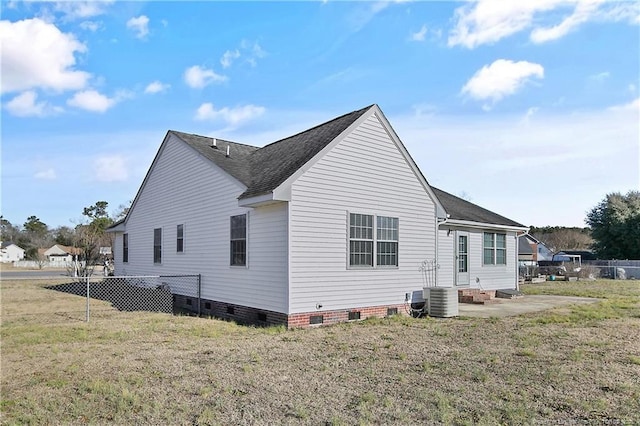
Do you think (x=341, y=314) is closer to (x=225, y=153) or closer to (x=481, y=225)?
(x=225, y=153)

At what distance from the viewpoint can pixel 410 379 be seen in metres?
6.41

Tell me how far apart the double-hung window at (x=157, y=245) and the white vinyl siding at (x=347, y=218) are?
328 inches

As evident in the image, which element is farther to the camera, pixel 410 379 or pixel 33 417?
pixel 410 379

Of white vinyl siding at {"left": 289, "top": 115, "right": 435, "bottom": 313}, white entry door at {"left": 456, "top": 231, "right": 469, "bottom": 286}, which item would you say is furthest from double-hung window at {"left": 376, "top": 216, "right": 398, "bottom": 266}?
white entry door at {"left": 456, "top": 231, "right": 469, "bottom": 286}

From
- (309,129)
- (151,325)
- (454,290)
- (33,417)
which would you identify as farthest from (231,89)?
(33,417)

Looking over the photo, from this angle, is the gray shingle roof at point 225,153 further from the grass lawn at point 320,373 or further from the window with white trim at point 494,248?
the window with white trim at point 494,248

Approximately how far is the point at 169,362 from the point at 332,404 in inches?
126

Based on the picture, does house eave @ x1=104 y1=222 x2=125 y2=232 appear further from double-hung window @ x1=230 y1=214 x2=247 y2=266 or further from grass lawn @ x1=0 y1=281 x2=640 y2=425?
double-hung window @ x1=230 y1=214 x2=247 y2=266

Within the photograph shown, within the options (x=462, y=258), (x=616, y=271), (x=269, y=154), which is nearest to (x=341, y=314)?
(x=269, y=154)

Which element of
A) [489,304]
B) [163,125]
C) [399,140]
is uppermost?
[163,125]

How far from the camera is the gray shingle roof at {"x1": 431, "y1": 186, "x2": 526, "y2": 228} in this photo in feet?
54.6

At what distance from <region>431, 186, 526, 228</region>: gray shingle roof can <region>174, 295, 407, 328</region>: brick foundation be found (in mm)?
4985

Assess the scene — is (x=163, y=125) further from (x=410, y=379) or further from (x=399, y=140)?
(x=410, y=379)

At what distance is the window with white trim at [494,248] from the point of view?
17.9 meters
